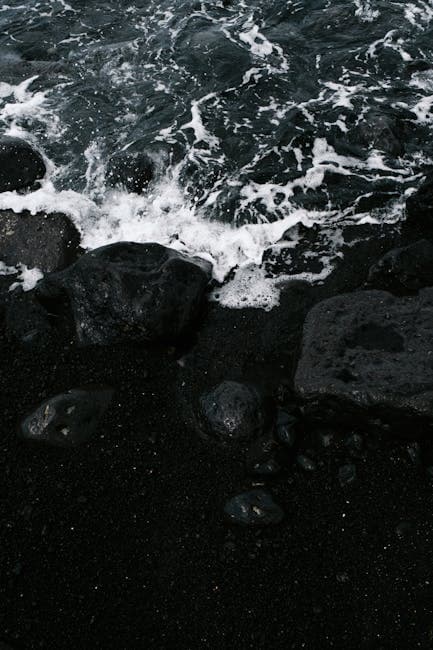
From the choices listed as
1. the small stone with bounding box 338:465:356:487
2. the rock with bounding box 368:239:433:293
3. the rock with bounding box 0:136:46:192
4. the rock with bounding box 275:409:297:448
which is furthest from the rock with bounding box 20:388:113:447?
the rock with bounding box 0:136:46:192

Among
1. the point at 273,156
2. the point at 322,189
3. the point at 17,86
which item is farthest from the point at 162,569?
the point at 17,86

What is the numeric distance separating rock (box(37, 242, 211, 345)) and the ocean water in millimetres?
614

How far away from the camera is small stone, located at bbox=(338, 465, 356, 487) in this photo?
14.6 ft

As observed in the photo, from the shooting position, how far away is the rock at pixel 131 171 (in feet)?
24.2

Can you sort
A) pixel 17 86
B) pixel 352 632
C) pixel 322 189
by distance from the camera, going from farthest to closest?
pixel 17 86, pixel 322 189, pixel 352 632

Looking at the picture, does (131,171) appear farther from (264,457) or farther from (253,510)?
(253,510)

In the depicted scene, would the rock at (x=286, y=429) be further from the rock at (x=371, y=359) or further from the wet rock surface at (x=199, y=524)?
the rock at (x=371, y=359)

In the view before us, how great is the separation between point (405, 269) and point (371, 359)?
144cm

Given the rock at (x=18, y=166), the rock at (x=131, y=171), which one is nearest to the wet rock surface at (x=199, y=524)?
the rock at (x=131, y=171)

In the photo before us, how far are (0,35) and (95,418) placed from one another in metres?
10.2

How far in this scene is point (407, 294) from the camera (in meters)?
5.50

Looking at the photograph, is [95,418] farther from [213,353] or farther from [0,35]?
[0,35]

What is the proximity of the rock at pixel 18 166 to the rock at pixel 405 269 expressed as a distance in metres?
5.08

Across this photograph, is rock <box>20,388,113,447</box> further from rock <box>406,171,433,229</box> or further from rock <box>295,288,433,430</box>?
rock <box>406,171,433,229</box>
